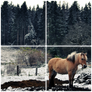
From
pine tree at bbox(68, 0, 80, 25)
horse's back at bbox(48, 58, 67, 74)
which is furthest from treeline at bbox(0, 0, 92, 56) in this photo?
horse's back at bbox(48, 58, 67, 74)

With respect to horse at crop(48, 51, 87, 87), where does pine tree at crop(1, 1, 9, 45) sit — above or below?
above

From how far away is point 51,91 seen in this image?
709 cm

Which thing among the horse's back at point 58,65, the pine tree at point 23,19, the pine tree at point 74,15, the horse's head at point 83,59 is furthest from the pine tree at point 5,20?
the horse's head at point 83,59

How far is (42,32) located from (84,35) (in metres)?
13.3

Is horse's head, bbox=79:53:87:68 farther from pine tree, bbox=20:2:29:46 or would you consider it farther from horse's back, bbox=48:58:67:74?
pine tree, bbox=20:2:29:46

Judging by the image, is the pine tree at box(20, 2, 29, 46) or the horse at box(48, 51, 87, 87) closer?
the horse at box(48, 51, 87, 87)

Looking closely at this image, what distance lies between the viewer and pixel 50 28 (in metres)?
35.0

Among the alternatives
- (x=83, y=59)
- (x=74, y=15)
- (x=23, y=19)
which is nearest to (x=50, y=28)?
(x=74, y=15)

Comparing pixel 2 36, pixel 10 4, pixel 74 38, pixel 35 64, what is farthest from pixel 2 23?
pixel 35 64

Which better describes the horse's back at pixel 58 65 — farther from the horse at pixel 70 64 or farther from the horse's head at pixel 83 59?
the horse's head at pixel 83 59

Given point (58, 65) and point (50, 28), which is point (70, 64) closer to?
point (58, 65)

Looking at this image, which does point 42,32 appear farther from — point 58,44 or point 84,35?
point 84,35

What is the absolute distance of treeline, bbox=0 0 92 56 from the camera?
31625mm

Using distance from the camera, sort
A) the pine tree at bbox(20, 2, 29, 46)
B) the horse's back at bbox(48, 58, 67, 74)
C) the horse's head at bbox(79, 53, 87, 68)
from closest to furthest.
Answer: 1. the horse's head at bbox(79, 53, 87, 68)
2. the horse's back at bbox(48, 58, 67, 74)
3. the pine tree at bbox(20, 2, 29, 46)
